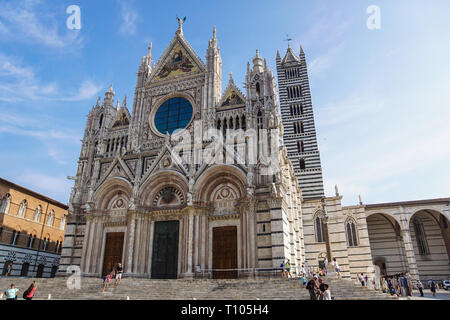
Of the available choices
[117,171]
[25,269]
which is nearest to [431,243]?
[117,171]

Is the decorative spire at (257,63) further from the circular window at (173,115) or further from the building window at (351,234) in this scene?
the building window at (351,234)

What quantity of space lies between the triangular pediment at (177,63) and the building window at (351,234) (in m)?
21.2

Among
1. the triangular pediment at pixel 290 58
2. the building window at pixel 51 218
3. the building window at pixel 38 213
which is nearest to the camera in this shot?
the building window at pixel 38 213

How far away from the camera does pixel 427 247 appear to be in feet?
113

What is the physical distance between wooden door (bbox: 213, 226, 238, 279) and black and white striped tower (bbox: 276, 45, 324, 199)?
50.2 feet

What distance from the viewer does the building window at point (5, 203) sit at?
92.6 feet

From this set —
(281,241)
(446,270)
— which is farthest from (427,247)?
(281,241)

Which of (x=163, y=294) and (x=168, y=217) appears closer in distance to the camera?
(x=163, y=294)

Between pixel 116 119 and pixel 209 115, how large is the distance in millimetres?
9484

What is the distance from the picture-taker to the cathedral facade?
21.2 m

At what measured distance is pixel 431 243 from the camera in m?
34.5

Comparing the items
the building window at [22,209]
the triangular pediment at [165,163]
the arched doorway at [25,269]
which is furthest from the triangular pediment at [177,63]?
the arched doorway at [25,269]

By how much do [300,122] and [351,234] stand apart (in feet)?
47.1
